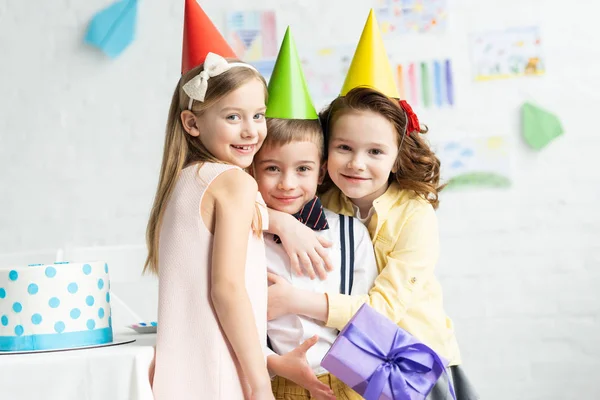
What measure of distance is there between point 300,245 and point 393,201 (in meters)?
0.27

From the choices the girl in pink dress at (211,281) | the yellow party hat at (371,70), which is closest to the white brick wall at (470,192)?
the yellow party hat at (371,70)

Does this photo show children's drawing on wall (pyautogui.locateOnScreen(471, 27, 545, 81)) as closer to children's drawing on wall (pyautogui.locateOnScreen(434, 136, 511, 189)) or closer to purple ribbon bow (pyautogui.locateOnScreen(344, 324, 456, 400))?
children's drawing on wall (pyautogui.locateOnScreen(434, 136, 511, 189))

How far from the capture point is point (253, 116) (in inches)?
51.8

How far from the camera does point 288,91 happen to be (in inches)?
59.3

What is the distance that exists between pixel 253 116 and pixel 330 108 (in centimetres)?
33

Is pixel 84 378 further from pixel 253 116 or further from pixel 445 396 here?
pixel 445 396

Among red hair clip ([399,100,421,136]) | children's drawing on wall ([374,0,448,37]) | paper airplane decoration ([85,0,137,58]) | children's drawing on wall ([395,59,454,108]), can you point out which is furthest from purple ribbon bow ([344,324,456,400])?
paper airplane decoration ([85,0,137,58])

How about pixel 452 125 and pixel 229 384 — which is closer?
pixel 229 384

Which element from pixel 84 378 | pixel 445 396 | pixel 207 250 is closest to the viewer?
pixel 84 378

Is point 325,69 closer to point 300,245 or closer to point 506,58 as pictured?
point 506,58

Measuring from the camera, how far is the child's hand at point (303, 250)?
141cm

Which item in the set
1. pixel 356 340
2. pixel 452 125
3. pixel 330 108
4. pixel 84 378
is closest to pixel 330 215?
pixel 330 108

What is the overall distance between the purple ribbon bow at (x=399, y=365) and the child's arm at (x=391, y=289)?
11 cm

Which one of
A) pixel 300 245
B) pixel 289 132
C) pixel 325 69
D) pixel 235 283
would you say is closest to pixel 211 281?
pixel 235 283
